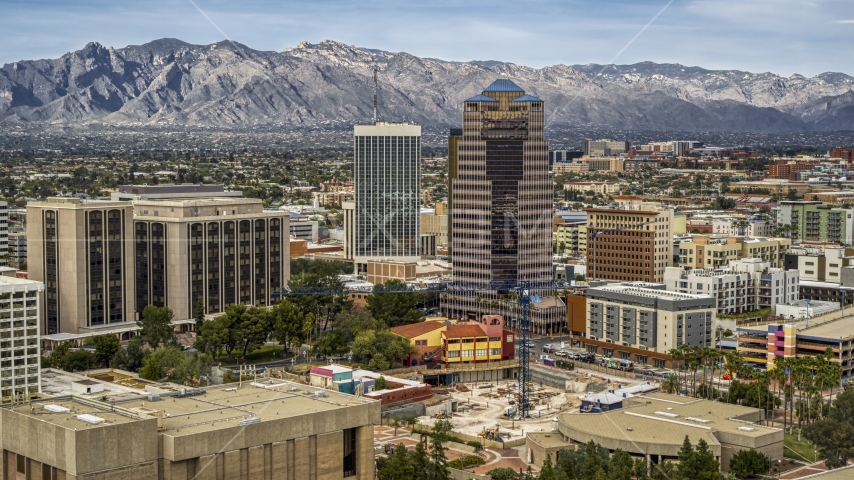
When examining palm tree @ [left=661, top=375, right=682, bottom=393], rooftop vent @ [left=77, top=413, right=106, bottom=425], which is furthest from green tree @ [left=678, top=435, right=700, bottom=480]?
rooftop vent @ [left=77, top=413, right=106, bottom=425]

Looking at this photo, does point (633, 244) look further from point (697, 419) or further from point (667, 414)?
point (697, 419)

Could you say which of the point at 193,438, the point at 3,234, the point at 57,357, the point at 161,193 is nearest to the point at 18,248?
the point at 3,234

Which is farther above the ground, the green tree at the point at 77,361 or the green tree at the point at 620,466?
the green tree at the point at 77,361

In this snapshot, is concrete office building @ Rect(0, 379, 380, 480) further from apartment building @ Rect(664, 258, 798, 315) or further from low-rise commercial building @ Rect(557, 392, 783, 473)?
apartment building @ Rect(664, 258, 798, 315)

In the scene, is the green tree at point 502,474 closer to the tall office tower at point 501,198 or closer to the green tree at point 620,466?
the green tree at point 620,466

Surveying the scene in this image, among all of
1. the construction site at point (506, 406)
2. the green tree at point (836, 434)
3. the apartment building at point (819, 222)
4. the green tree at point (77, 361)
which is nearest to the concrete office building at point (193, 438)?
the construction site at point (506, 406)

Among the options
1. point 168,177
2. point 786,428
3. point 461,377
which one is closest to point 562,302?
point 461,377

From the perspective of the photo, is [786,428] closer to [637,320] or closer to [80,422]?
[637,320]
